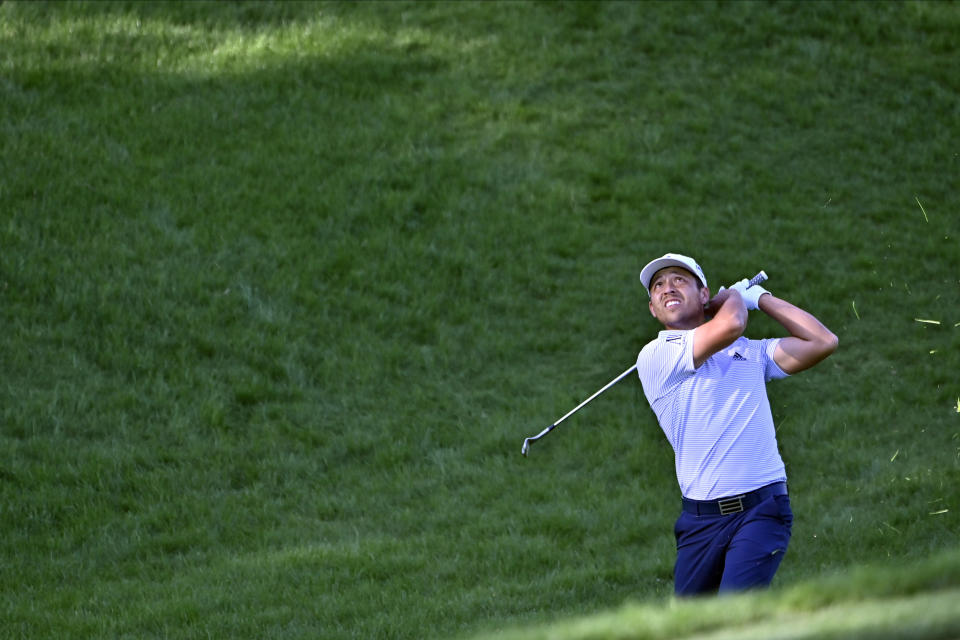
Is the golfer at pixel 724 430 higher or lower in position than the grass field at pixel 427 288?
higher

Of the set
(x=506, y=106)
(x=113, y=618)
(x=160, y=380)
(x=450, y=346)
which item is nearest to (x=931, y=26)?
(x=506, y=106)

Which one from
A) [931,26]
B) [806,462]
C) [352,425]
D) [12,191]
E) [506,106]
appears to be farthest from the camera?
[931,26]

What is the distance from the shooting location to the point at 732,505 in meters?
5.52

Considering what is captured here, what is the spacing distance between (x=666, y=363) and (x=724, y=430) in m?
0.41

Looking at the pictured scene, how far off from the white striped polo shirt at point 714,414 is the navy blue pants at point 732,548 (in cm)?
12

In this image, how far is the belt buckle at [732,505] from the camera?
5.51 metres

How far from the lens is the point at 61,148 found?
14000 mm

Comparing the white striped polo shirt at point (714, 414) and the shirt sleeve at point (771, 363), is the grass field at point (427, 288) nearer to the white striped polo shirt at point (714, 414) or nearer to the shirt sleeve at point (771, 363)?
the white striped polo shirt at point (714, 414)

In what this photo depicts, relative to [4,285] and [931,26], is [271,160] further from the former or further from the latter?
[931,26]

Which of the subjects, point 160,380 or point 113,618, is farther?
point 160,380

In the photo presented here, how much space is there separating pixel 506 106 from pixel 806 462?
7.12 m

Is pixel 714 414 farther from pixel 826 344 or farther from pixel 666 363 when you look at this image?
pixel 826 344

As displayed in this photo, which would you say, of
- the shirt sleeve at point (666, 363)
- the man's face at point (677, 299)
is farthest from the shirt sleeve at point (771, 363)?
the shirt sleeve at point (666, 363)

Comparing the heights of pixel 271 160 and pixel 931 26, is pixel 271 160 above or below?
below
